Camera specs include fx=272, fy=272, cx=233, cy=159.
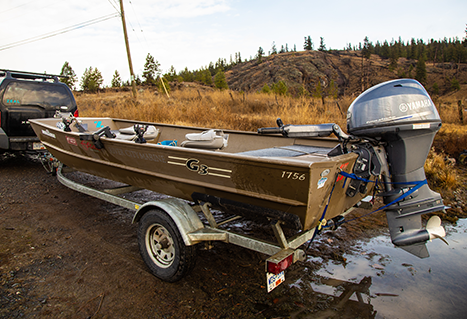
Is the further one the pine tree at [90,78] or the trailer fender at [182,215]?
the pine tree at [90,78]

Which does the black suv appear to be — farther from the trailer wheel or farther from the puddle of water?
the puddle of water

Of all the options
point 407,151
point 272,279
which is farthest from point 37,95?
point 407,151

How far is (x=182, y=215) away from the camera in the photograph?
265 cm

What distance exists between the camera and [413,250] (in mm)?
2305

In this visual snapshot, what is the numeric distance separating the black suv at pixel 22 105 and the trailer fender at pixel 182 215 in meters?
5.17

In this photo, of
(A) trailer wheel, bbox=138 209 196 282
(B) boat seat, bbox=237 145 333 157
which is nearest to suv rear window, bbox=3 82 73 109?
(A) trailer wheel, bbox=138 209 196 282

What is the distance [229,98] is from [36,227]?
12366mm

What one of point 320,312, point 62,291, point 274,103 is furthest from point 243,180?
point 274,103

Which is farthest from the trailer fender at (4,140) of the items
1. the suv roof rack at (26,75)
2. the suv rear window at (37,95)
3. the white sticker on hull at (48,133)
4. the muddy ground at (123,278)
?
the muddy ground at (123,278)

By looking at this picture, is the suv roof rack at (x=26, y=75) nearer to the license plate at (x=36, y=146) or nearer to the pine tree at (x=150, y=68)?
the license plate at (x=36, y=146)

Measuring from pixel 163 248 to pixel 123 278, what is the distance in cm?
48

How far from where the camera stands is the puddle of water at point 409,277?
2375 mm

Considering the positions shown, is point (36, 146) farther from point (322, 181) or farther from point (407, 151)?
point (407, 151)

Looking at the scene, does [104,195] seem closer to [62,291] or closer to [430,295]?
[62,291]
